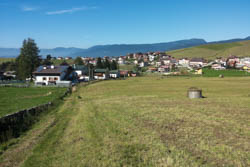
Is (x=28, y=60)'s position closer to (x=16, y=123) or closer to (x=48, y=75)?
(x=48, y=75)

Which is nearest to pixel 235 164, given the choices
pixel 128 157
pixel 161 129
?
pixel 128 157

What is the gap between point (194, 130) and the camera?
14875 mm

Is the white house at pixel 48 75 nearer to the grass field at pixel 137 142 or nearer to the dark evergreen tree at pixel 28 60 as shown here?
the dark evergreen tree at pixel 28 60

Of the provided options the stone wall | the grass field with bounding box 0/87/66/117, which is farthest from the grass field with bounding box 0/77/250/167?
the grass field with bounding box 0/87/66/117

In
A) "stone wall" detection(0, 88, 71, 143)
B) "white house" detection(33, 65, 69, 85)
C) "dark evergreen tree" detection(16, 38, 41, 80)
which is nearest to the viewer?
"stone wall" detection(0, 88, 71, 143)

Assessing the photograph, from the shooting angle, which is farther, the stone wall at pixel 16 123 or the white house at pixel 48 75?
the white house at pixel 48 75

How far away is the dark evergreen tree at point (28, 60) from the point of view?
285ft

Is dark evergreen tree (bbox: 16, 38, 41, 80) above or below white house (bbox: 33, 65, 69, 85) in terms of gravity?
above

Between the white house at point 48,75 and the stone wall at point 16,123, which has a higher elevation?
the white house at point 48,75

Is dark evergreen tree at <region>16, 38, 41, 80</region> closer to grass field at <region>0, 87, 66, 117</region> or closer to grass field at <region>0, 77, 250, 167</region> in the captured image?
grass field at <region>0, 87, 66, 117</region>

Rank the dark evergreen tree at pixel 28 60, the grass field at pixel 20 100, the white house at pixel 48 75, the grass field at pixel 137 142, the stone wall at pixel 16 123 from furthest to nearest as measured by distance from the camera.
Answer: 1. the dark evergreen tree at pixel 28 60
2. the white house at pixel 48 75
3. the grass field at pixel 20 100
4. the stone wall at pixel 16 123
5. the grass field at pixel 137 142

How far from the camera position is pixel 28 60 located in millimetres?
87812

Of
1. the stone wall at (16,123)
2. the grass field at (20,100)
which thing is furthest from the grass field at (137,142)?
the grass field at (20,100)

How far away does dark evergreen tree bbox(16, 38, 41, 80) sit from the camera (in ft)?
285
